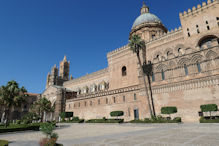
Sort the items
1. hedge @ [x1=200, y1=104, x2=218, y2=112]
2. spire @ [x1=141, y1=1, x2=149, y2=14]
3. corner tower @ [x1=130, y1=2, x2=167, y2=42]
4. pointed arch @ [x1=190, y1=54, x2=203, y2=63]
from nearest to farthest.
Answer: hedge @ [x1=200, y1=104, x2=218, y2=112], pointed arch @ [x1=190, y1=54, x2=203, y2=63], corner tower @ [x1=130, y1=2, x2=167, y2=42], spire @ [x1=141, y1=1, x2=149, y2=14]

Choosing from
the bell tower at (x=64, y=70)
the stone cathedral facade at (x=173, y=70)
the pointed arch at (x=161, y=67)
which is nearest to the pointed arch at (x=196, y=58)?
the stone cathedral facade at (x=173, y=70)

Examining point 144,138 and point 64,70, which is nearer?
point 144,138

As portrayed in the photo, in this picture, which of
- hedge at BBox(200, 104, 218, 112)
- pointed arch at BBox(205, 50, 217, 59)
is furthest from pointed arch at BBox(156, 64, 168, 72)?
hedge at BBox(200, 104, 218, 112)

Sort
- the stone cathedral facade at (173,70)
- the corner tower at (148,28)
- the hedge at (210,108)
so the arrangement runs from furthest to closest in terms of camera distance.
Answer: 1. the corner tower at (148,28)
2. the stone cathedral facade at (173,70)
3. the hedge at (210,108)

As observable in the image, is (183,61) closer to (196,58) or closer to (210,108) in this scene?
(196,58)

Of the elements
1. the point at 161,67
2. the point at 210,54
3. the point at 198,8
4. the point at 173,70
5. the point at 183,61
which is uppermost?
the point at 198,8

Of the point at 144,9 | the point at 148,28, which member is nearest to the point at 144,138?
the point at 148,28

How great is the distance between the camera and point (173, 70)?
2556 centimetres

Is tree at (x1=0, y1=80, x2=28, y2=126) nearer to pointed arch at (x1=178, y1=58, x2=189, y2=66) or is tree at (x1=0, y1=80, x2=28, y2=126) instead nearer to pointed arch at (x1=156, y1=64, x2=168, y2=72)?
pointed arch at (x1=156, y1=64, x2=168, y2=72)

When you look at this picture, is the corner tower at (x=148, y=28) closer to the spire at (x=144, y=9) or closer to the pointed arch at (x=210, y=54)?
the spire at (x=144, y=9)

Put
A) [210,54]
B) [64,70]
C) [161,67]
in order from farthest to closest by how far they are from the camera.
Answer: [64,70], [161,67], [210,54]

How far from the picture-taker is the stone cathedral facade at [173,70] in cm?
2211

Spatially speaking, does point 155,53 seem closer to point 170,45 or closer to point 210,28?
point 170,45

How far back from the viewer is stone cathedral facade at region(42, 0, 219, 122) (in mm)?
22109
